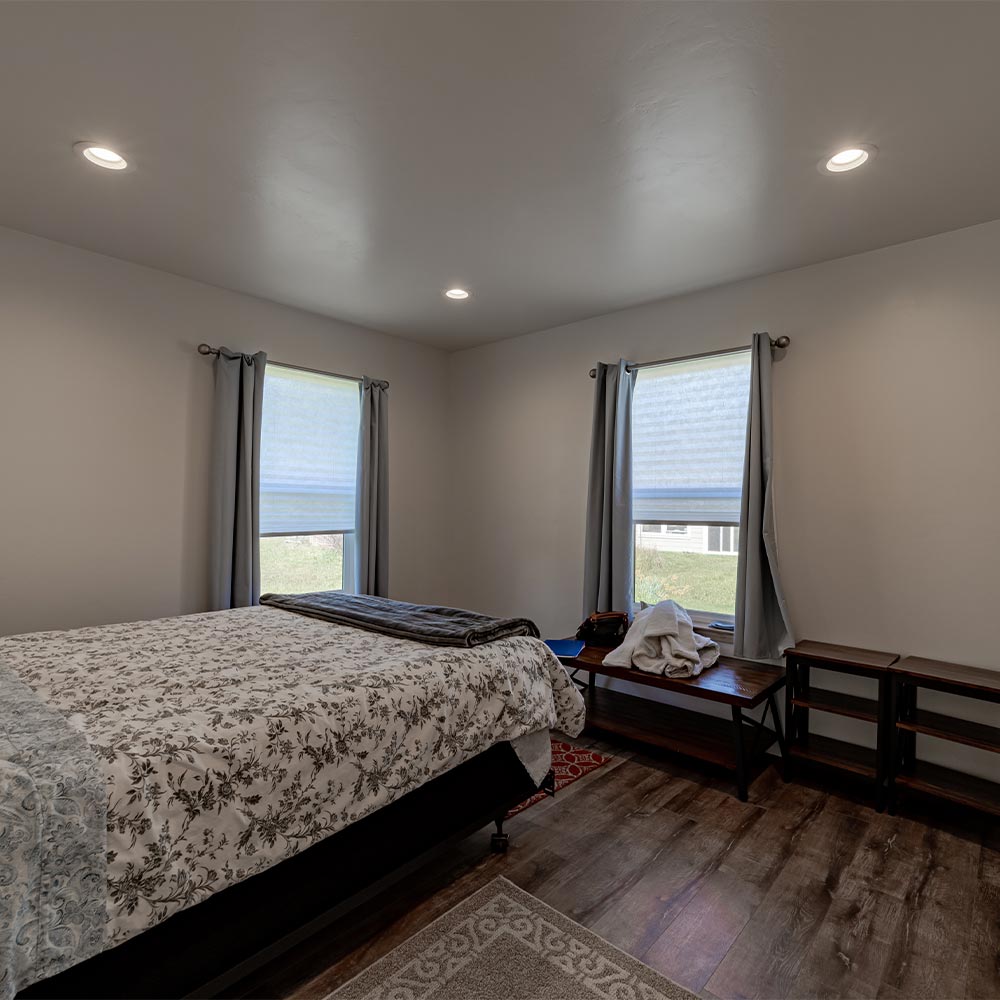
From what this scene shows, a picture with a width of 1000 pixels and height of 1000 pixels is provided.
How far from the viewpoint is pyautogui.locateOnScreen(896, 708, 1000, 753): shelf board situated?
2.47 metres

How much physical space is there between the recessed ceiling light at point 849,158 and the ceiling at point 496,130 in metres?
0.05

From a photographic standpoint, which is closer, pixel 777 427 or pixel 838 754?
pixel 838 754

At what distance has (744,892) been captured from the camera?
6.96 ft

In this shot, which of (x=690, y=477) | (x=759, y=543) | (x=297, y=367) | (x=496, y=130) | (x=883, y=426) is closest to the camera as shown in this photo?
(x=496, y=130)

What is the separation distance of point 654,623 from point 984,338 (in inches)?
80.3

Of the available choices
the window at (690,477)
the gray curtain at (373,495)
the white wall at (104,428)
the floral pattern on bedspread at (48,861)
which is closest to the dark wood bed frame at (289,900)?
the floral pattern on bedspread at (48,861)

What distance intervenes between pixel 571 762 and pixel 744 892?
3.86 feet

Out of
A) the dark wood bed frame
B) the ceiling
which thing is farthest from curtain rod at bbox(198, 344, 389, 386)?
the dark wood bed frame

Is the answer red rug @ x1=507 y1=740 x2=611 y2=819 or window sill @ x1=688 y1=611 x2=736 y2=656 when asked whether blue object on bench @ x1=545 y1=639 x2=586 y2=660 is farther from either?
window sill @ x1=688 y1=611 x2=736 y2=656

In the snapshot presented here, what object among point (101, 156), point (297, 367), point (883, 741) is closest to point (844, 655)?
point (883, 741)

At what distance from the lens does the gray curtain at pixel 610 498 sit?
3900mm

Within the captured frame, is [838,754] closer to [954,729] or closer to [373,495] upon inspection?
[954,729]

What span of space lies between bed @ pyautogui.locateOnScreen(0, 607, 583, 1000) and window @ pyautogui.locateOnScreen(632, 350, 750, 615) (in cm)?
160

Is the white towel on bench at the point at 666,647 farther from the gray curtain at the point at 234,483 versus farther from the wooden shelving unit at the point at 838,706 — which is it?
the gray curtain at the point at 234,483
